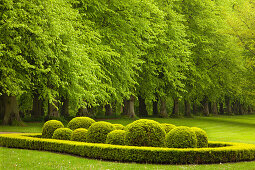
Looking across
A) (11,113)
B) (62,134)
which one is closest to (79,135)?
(62,134)

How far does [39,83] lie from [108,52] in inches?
265

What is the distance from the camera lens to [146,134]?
15.2 metres

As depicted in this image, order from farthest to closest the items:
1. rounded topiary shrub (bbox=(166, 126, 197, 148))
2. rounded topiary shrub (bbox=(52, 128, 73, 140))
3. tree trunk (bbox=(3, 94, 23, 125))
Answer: tree trunk (bbox=(3, 94, 23, 125)), rounded topiary shrub (bbox=(52, 128, 73, 140)), rounded topiary shrub (bbox=(166, 126, 197, 148))

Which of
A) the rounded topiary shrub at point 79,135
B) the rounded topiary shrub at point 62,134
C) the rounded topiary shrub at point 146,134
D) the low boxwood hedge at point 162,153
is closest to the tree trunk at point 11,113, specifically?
the rounded topiary shrub at point 62,134

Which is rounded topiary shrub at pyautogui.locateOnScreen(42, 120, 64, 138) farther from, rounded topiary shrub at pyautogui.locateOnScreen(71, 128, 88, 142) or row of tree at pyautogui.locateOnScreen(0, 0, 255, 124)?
row of tree at pyautogui.locateOnScreen(0, 0, 255, 124)

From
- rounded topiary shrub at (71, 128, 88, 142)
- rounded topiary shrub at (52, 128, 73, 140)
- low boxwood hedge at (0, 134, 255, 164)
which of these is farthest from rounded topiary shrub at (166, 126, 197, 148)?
rounded topiary shrub at (52, 128, 73, 140)

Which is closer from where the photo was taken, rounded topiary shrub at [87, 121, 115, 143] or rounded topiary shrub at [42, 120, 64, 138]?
rounded topiary shrub at [87, 121, 115, 143]

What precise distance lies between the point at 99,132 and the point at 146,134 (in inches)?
103

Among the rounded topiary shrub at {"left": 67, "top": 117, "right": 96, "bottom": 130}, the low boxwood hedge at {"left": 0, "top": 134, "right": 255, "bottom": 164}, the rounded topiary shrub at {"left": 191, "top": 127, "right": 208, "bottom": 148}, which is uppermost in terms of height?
the rounded topiary shrub at {"left": 67, "top": 117, "right": 96, "bottom": 130}

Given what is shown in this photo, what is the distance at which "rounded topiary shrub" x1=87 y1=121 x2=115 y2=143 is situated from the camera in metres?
16.6

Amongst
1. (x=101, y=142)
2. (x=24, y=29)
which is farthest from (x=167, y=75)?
(x=101, y=142)

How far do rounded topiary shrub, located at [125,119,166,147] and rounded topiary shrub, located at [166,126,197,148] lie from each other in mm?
420

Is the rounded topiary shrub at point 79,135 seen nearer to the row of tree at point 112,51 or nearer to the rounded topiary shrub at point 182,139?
the rounded topiary shrub at point 182,139

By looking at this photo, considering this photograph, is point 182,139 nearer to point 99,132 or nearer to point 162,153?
point 162,153
